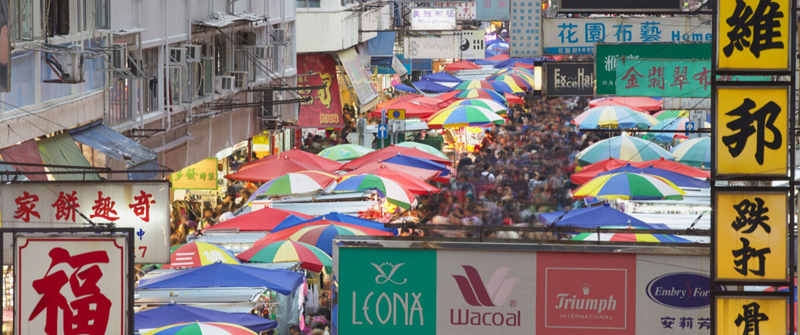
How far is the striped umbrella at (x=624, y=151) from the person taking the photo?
91.0 ft

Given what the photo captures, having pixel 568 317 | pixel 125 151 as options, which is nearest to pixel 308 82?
pixel 125 151

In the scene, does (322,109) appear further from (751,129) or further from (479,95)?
(751,129)

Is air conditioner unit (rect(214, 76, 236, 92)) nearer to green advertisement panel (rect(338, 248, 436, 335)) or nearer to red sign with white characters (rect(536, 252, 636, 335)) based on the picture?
green advertisement panel (rect(338, 248, 436, 335))

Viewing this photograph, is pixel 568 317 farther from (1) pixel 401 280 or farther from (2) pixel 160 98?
(2) pixel 160 98

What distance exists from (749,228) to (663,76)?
21.7ft

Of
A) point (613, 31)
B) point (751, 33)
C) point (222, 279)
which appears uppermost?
point (613, 31)

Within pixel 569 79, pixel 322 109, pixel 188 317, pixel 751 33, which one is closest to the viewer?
pixel 751 33

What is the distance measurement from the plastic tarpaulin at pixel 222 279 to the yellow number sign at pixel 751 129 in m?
8.03

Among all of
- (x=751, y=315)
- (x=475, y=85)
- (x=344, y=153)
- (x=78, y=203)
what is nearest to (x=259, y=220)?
(x=78, y=203)

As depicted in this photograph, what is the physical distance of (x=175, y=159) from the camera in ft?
75.8

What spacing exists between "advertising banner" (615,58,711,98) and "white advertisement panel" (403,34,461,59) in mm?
31880

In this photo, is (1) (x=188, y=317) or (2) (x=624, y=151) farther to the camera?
(2) (x=624, y=151)

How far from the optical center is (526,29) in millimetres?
14938

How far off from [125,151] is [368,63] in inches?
1203
